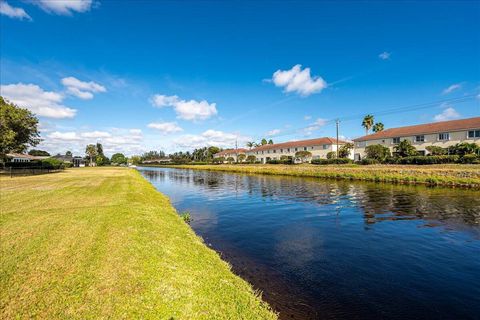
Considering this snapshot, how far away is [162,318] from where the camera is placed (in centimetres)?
496

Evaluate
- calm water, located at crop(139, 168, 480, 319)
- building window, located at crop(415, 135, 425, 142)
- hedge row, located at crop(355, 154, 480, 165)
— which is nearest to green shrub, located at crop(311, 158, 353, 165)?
hedge row, located at crop(355, 154, 480, 165)

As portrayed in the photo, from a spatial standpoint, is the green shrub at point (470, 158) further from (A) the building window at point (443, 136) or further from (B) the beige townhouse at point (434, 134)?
(A) the building window at point (443, 136)

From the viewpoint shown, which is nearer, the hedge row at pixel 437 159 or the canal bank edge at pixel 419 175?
the canal bank edge at pixel 419 175

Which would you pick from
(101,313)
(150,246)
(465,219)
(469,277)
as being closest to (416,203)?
(465,219)

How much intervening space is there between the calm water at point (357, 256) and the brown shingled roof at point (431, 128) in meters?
40.2

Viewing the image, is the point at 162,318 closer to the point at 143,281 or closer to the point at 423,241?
the point at 143,281

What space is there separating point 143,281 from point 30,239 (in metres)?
6.09

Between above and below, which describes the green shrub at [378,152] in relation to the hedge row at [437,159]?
above

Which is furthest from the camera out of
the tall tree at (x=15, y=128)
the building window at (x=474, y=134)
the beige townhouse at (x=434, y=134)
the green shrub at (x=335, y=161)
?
the green shrub at (x=335, y=161)

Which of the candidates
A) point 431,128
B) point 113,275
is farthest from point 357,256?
point 431,128

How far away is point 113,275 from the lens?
6.52 meters

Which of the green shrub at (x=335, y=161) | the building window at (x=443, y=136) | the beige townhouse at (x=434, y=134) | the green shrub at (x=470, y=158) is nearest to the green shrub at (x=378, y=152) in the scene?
the green shrub at (x=335, y=161)

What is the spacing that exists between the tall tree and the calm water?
36775mm

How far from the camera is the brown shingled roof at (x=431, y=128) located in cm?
4922
